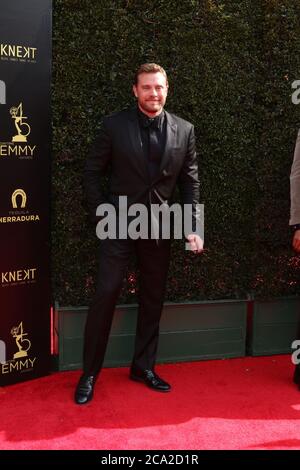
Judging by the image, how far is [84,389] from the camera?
11.9 feet

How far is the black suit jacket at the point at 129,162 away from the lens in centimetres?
355

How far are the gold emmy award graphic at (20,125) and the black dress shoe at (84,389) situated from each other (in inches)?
60.9

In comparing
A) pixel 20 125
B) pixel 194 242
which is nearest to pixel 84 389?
pixel 194 242

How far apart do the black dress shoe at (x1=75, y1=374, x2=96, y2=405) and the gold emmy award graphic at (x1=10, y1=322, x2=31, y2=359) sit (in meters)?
0.47

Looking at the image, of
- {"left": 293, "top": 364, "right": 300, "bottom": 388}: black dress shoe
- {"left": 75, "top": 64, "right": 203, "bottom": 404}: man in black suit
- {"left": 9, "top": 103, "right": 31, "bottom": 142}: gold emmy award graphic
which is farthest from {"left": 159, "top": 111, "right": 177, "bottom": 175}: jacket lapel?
{"left": 293, "top": 364, "right": 300, "bottom": 388}: black dress shoe

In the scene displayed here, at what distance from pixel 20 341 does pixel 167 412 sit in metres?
1.09

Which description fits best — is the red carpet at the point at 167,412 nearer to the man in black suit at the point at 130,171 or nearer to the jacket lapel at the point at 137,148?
the man in black suit at the point at 130,171

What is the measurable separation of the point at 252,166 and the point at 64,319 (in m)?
1.75

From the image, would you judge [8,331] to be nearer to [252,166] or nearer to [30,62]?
[30,62]

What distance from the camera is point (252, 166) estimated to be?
14.0ft

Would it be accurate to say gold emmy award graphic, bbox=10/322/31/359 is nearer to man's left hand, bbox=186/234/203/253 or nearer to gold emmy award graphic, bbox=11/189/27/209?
gold emmy award graphic, bbox=11/189/27/209

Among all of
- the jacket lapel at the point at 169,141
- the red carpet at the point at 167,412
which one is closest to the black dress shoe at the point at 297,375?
the red carpet at the point at 167,412

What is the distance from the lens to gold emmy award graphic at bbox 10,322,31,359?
381cm

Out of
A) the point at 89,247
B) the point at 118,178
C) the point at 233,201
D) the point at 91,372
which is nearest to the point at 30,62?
the point at 118,178
